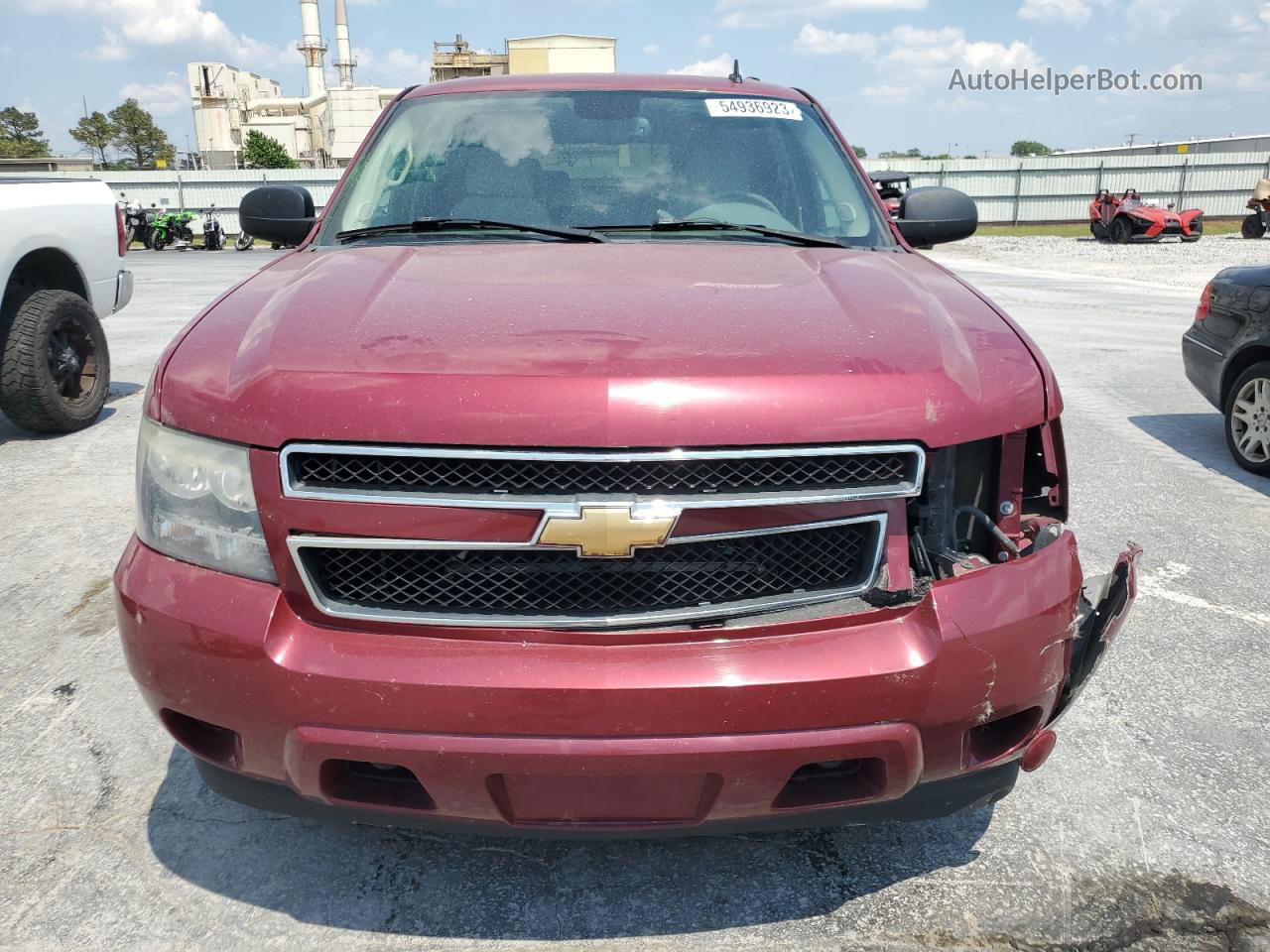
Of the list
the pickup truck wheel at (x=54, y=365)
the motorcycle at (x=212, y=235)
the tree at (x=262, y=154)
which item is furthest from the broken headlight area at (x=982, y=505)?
the tree at (x=262, y=154)

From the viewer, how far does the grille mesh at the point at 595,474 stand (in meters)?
1.68

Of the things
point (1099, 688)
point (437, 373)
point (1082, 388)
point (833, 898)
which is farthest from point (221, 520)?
point (1082, 388)

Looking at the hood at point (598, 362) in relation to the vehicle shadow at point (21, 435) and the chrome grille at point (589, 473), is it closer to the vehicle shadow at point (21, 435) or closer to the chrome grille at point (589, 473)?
the chrome grille at point (589, 473)

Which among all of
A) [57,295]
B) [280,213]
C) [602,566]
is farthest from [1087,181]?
[602,566]

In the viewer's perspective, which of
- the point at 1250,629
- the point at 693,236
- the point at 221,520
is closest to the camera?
the point at 221,520

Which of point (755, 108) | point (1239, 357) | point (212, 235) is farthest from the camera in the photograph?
point (212, 235)

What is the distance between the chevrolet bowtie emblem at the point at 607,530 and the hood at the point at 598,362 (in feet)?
0.39

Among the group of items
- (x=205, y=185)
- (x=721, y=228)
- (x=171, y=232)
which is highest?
(x=205, y=185)

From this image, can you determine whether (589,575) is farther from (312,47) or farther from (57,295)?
(312,47)

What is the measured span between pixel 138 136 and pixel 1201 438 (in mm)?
86034

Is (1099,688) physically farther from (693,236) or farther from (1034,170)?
(1034,170)

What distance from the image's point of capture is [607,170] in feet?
10.00

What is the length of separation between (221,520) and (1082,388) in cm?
705

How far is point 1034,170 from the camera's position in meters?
33.8
